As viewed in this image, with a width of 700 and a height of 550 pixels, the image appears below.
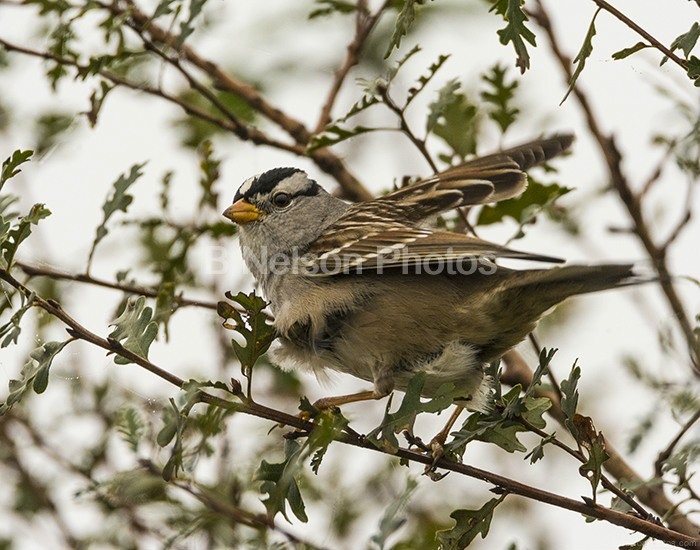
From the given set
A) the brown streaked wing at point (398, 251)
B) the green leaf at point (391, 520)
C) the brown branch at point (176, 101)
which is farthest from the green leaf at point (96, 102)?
the green leaf at point (391, 520)

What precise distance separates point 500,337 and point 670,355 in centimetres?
95

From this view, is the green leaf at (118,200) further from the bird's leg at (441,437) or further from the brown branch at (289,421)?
the bird's leg at (441,437)

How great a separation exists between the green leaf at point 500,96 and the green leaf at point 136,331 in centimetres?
213

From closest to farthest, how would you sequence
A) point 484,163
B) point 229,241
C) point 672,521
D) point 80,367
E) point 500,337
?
point 672,521 < point 500,337 < point 484,163 < point 229,241 < point 80,367

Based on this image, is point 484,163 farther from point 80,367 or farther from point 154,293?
point 80,367

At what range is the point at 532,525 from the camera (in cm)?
588

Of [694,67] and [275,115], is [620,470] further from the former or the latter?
[275,115]

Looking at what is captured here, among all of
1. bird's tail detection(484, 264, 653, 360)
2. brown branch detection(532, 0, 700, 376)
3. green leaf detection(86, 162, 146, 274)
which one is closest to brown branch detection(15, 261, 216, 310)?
green leaf detection(86, 162, 146, 274)

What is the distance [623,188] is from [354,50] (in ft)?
4.53

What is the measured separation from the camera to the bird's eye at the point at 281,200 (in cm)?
482

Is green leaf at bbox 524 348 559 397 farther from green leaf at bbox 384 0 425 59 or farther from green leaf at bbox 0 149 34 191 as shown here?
green leaf at bbox 0 149 34 191

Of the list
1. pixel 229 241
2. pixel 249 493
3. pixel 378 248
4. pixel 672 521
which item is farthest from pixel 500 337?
pixel 229 241

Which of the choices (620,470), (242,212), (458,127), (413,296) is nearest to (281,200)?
(242,212)

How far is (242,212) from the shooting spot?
15.5 feet
